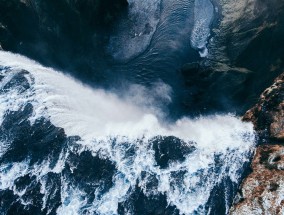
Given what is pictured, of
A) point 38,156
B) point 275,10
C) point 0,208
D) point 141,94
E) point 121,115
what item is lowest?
point 0,208

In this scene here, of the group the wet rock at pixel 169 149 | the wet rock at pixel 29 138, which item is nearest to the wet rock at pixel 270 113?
the wet rock at pixel 169 149

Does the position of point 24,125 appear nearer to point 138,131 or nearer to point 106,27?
point 138,131

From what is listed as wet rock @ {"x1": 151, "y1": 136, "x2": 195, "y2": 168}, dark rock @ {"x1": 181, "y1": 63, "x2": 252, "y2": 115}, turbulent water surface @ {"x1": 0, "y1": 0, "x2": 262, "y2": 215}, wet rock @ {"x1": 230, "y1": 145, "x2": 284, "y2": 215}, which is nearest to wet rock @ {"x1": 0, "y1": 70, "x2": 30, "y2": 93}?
turbulent water surface @ {"x1": 0, "y1": 0, "x2": 262, "y2": 215}

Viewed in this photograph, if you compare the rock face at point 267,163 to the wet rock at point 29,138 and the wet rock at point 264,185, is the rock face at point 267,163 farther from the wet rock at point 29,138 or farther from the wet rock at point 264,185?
the wet rock at point 29,138

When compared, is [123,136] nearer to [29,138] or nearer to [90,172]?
[90,172]

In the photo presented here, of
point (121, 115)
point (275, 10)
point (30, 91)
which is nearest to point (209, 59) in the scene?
point (275, 10)
